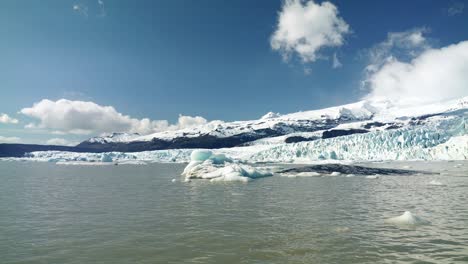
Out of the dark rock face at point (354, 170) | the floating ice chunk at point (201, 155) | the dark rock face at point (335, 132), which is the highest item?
the dark rock face at point (335, 132)

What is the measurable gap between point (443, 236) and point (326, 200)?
875cm

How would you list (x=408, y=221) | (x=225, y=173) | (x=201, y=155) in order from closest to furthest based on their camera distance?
(x=408, y=221), (x=225, y=173), (x=201, y=155)

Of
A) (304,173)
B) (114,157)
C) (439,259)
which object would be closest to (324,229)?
(439,259)

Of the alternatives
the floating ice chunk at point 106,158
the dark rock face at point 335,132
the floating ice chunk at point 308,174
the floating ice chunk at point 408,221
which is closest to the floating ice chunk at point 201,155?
the floating ice chunk at point 308,174

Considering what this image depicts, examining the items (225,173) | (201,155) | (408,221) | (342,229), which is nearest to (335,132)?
(201,155)

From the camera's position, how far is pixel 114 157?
12312cm

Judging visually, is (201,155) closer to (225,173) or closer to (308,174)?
(308,174)

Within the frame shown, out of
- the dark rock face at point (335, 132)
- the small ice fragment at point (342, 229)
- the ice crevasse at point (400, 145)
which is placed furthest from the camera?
the dark rock face at point (335, 132)

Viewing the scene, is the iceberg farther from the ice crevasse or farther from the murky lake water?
the ice crevasse

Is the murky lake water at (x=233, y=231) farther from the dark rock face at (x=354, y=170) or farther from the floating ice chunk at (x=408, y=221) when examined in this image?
the dark rock face at (x=354, y=170)

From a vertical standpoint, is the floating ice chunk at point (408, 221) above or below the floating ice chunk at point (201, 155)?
below

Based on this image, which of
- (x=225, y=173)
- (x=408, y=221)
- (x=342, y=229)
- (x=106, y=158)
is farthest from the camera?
(x=106, y=158)

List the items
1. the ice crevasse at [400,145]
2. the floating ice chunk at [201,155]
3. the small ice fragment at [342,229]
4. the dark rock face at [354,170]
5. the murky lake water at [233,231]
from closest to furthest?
the murky lake water at [233,231]
the small ice fragment at [342,229]
the dark rock face at [354,170]
the floating ice chunk at [201,155]
the ice crevasse at [400,145]

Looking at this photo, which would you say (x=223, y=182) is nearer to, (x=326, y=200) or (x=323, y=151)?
(x=326, y=200)
